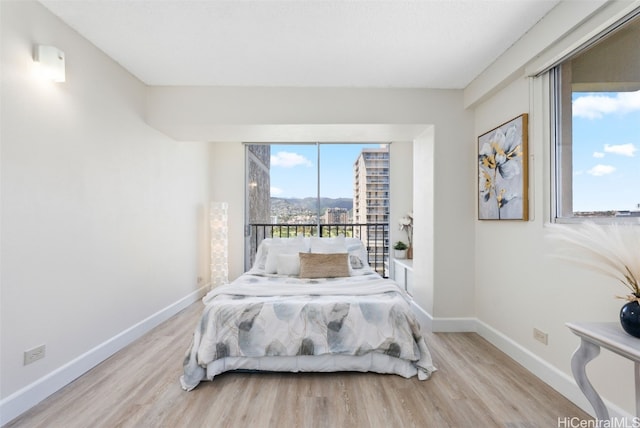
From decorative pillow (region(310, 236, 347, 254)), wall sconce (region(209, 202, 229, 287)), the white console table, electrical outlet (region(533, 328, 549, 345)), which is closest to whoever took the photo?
electrical outlet (region(533, 328, 549, 345))

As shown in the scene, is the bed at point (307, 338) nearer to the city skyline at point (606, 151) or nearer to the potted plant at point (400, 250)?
the city skyline at point (606, 151)

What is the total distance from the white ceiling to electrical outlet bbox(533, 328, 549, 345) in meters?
2.22

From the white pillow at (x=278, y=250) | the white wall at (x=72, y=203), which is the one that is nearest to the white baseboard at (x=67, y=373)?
the white wall at (x=72, y=203)

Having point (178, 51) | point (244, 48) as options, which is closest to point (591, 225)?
point (244, 48)

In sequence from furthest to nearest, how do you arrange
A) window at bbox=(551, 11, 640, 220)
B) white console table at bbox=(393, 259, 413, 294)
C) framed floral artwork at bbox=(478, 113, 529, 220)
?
white console table at bbox=(393, 259, 413, 294), framed floral artwork at bbox=(478, 113, 529, 220), window at bbox=(551, 11, 640, 220)

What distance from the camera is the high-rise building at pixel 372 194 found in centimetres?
496

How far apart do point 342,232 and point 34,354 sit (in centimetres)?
390

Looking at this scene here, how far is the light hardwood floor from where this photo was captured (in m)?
1.74

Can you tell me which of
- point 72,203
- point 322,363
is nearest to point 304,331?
point 322,363

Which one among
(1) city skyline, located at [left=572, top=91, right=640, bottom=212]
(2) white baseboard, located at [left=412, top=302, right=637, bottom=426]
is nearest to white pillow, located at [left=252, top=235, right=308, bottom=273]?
(2) white baseboard, located at [left=412, top=302, right=637, bottom=426]

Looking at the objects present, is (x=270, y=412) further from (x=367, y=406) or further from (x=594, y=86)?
(x=594, y=86)

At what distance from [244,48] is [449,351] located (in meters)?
3.12

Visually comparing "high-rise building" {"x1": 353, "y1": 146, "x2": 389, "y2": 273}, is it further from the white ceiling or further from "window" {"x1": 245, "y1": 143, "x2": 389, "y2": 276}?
the white ceiling

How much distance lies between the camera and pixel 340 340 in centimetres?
221
